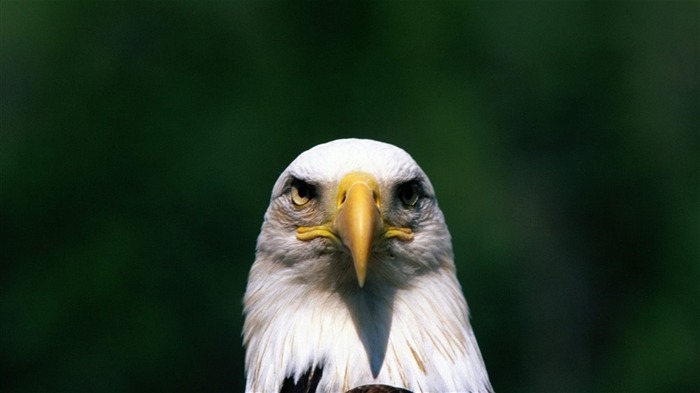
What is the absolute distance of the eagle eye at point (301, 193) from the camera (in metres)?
5.00

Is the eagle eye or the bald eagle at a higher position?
the eagle eye

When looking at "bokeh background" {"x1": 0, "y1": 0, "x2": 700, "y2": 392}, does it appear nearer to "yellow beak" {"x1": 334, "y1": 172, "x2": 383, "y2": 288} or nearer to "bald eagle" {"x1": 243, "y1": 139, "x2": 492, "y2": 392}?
"bald eagle" {"x1": 243, "y1": 139, "x2": 492, "y2": 392}

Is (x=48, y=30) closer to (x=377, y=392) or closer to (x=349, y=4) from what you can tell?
(x=349, y=4)

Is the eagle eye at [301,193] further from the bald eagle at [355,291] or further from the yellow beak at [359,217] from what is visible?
the yellow beak at [359,217]

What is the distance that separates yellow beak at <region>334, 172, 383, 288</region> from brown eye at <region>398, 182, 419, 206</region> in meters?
0.17

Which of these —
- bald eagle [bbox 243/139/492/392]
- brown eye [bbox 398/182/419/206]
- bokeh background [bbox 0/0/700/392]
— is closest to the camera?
bald eagle [bbox 243/139/492/392]

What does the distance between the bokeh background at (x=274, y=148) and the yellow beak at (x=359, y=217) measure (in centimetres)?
1321

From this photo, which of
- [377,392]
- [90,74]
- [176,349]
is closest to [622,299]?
[176,349]

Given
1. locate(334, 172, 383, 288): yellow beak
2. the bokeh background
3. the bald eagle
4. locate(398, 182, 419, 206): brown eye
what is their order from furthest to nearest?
1. the bokeh background
2. locate(398, 182, 419, 206): brown eye
3. the bald eagle
4. locate(334, 172, 383, 288): yellow beak

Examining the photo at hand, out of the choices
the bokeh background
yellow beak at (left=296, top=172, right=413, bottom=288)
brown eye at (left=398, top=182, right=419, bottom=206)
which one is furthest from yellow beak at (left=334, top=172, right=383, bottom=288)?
the bokeh background

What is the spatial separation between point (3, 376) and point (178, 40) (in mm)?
5784

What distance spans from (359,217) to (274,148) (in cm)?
1385

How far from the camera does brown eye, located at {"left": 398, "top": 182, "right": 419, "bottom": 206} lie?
4.97m

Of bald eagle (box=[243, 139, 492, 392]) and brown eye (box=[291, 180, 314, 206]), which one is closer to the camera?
bald eagle (box=[243, 139, 492, 392])
